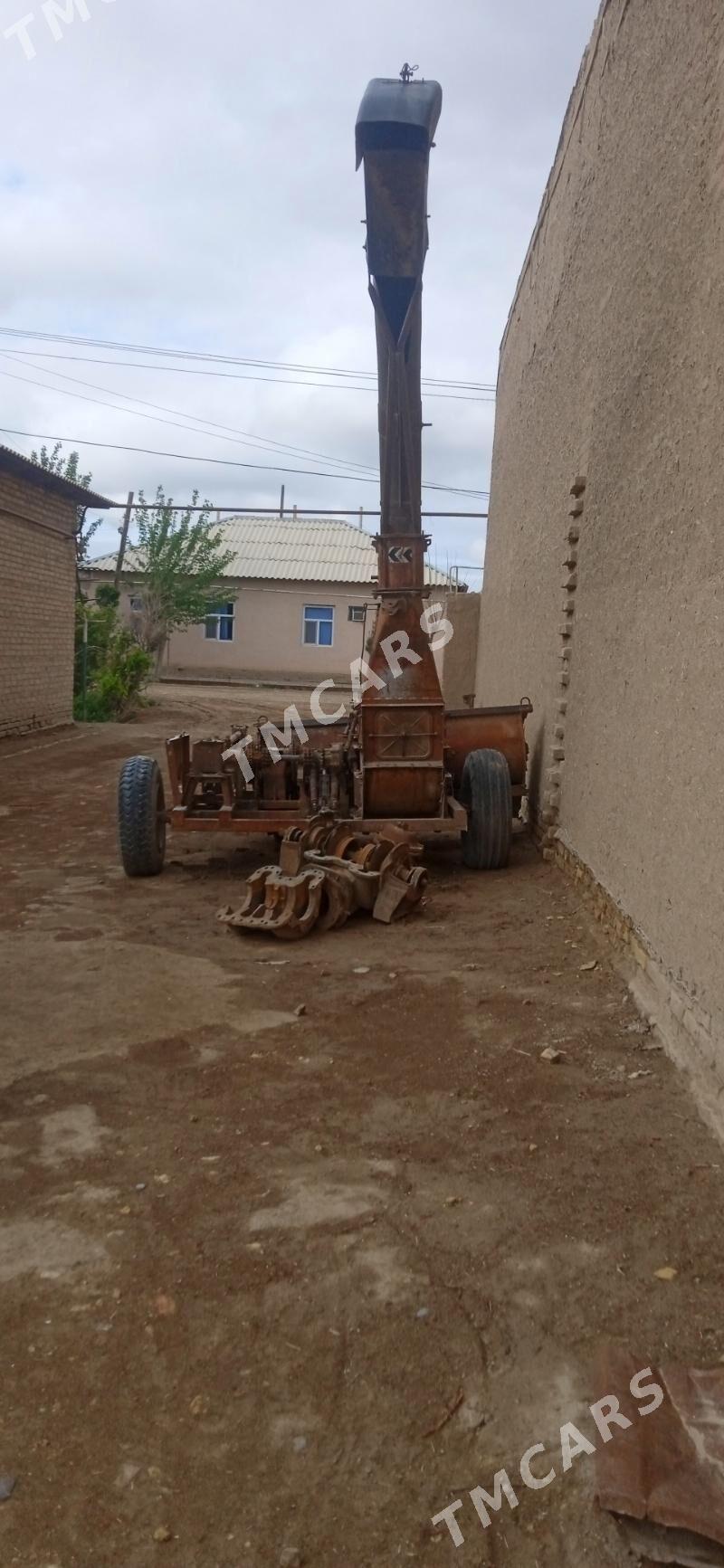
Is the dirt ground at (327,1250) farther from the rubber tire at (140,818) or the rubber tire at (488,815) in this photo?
the rubber tire at (488,815)

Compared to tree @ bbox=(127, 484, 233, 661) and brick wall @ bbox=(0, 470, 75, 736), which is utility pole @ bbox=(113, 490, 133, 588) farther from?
brick wall @ bbox=(0, 470, 75, 736)

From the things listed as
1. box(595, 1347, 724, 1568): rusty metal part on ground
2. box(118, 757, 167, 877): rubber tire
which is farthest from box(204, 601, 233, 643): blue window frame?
box(595, 1347, 724, 1568): rusty metal part on ground

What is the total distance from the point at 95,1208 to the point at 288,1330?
83 centimetres

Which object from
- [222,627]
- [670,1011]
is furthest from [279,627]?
[670,1011]

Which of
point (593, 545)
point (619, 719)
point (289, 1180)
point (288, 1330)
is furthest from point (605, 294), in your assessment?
point (288, 1330)

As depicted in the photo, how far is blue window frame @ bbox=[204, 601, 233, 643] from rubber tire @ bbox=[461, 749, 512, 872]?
83.2ft

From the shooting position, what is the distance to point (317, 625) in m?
32.4

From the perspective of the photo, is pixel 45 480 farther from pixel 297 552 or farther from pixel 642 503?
pixel 297 552

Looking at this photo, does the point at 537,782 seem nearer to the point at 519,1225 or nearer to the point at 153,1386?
the point at 519,1225

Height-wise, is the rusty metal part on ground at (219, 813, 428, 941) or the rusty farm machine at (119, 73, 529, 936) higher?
the rusty farm machine at (119, 73, 529, 936)

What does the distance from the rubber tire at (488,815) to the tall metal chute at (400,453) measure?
317 millimetres

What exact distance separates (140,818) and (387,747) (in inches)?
71.3

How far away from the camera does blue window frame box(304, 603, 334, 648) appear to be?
3231 cm

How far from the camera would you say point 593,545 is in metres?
6.84
